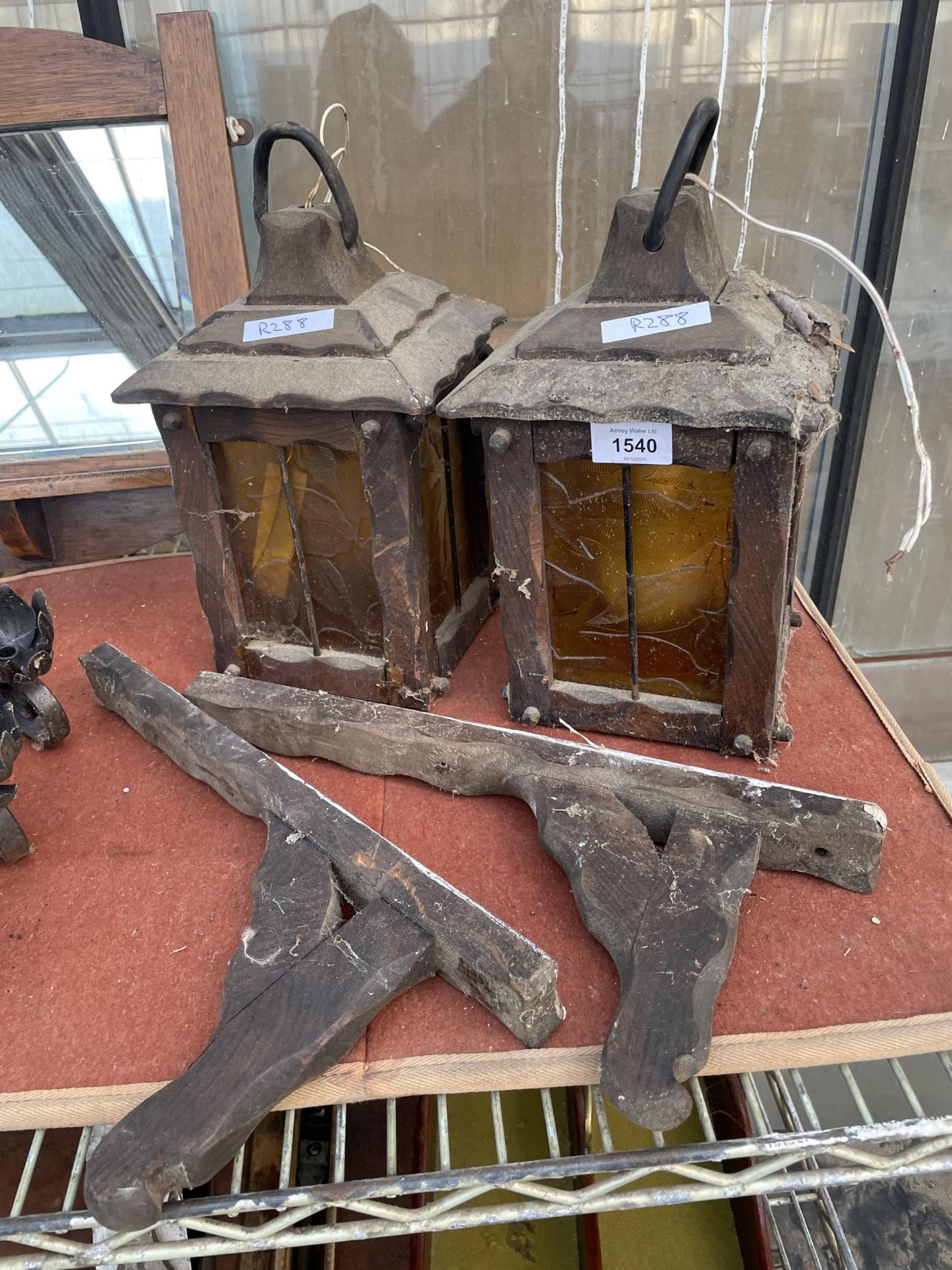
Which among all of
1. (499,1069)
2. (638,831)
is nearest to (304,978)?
(499,1069)

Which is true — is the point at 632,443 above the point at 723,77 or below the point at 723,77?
below

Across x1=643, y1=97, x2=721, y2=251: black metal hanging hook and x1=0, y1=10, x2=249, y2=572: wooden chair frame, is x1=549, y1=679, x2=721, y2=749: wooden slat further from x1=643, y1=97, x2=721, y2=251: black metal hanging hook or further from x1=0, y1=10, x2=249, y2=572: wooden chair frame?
x1=0, y1=10, x2=249, y2=572: wooden chair frame

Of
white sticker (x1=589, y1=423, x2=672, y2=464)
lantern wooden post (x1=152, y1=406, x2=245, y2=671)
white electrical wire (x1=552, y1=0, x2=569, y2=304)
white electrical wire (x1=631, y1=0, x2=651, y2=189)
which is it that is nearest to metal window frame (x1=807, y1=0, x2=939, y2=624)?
white electrical wire (x1=631, y1=0, x2=651, y2=189)

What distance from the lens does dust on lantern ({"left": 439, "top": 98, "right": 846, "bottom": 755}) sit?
907mm

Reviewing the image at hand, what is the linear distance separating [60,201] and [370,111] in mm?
517

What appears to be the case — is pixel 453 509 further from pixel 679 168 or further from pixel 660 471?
pixel 679 168

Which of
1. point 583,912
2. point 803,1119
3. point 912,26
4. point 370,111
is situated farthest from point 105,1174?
point 912,26

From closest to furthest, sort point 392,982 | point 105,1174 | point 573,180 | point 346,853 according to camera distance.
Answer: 1. point 105,1174
2. point 392,982
3. point 346,853
4. point 573,180

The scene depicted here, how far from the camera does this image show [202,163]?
1380 mm

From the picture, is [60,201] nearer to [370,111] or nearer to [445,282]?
[370,111]

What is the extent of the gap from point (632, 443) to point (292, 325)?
437 millimetres

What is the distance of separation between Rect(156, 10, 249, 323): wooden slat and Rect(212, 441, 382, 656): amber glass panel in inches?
14.7

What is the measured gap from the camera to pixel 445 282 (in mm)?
1622

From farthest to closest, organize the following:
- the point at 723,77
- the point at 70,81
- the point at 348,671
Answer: the point at 723,77, the point at 70,81, the point at 348,671
